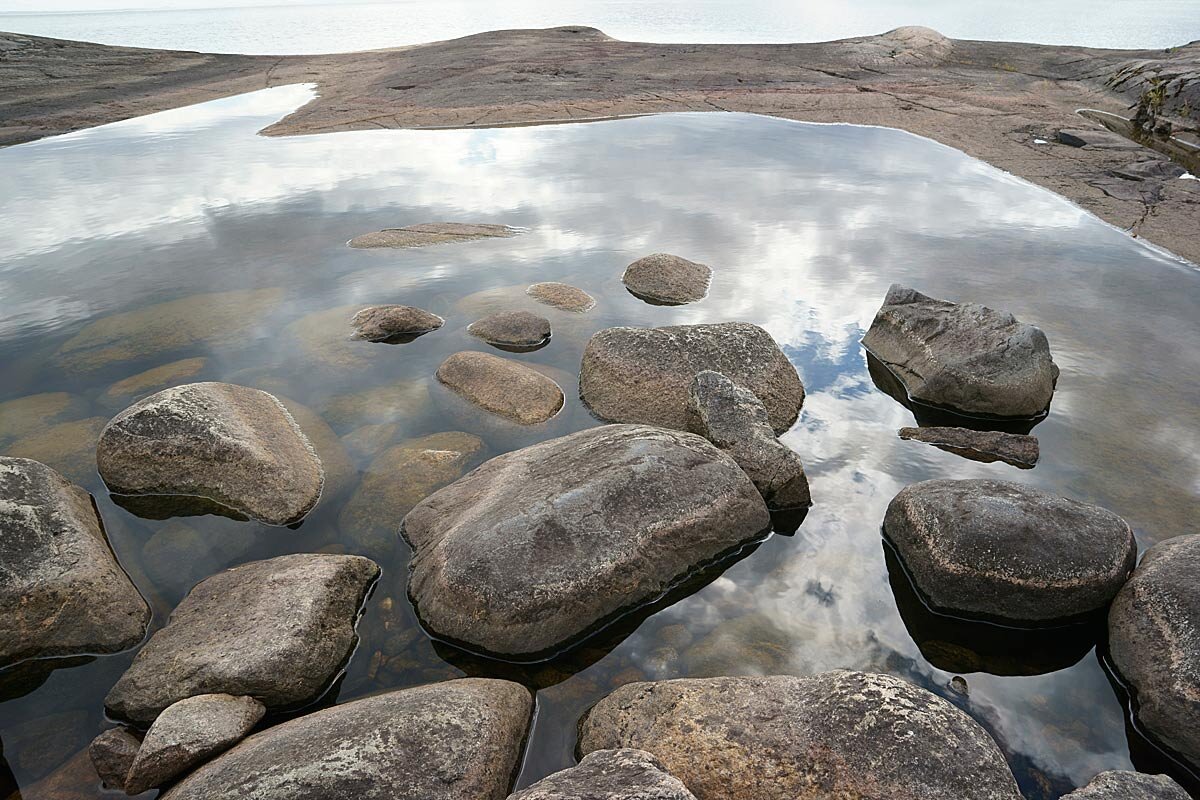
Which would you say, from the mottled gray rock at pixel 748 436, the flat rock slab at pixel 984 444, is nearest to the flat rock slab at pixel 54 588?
the mottled gray rock at pixel 748 436

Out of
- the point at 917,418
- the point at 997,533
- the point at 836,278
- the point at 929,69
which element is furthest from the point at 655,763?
the point at 929,69

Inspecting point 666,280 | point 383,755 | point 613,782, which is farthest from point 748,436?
point 666,280

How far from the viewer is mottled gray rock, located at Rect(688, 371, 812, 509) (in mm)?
5281

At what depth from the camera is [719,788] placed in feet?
10.4

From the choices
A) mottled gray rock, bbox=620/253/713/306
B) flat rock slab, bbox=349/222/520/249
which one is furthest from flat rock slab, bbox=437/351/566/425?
flat rock slab, bbox=349/222/520/249

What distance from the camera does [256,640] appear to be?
3.85 meters

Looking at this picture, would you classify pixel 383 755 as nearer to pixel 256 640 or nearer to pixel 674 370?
pixel 256 640

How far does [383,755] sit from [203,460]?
3.11 metres

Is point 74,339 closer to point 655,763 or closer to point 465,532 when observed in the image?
point 465,532

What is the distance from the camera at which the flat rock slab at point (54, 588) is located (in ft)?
13.6

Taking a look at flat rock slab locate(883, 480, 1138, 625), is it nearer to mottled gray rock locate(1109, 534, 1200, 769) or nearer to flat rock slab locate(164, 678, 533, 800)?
mottled gray rock locate(1109, 534, 1200, 769)

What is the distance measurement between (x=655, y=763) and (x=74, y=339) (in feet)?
26.7

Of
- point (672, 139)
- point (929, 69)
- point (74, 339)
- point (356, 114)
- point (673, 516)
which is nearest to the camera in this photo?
point (673, 516)

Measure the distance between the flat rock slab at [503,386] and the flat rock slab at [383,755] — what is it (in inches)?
123
